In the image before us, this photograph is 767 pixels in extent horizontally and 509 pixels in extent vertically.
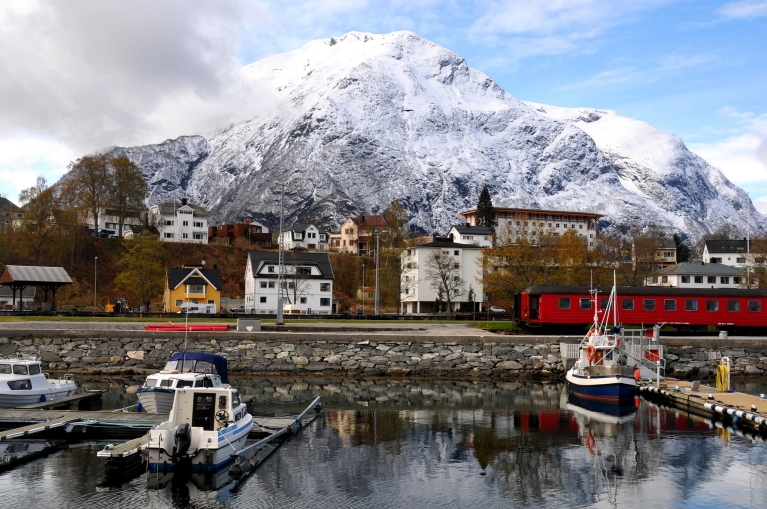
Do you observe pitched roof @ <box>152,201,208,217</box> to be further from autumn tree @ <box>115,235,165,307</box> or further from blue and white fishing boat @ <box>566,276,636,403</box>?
blue and white fishing boat @ <box>566,276,636,403</box>

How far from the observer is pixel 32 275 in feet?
208

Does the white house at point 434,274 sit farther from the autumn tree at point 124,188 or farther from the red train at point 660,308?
the red train at point 660,308

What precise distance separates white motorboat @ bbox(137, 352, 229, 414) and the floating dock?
2007cm

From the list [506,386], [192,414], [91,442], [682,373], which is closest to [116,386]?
[91,442]

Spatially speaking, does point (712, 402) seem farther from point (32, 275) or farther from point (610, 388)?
point (32, 275)

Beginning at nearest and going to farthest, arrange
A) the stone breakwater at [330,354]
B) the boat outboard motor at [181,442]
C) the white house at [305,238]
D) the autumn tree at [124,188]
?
the boat outboard motor at [181,442] → the stone breakwater at [330,354] → the autumn tree at [124,188] → the white house at [305,238]

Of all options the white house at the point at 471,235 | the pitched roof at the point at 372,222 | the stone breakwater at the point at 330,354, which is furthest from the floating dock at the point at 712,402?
the pitched roof at the point at 372,222

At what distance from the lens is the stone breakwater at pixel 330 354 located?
141 ft

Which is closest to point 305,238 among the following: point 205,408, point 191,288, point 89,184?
point 89,184

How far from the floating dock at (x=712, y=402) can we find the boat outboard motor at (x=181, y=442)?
66.5 feet

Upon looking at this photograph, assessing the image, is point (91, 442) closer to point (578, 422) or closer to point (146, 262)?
point (578, 422)

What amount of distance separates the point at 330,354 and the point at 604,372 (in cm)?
1536

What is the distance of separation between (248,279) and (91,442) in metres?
71.6

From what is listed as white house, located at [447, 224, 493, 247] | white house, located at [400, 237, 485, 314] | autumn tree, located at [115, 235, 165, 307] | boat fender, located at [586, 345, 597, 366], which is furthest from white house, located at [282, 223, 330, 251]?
boat fender, located at [586, 345, 597, 366]
